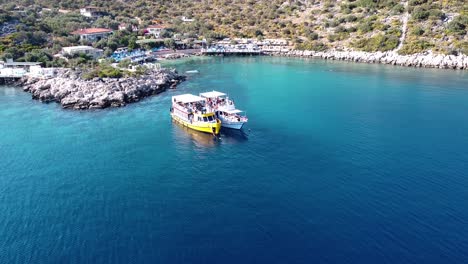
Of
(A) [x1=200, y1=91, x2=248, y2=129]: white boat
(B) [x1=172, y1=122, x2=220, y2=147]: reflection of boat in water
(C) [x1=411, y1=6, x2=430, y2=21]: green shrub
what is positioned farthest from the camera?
(C) [x1=411, y1=6, x2=430, y2=21]: green shrub

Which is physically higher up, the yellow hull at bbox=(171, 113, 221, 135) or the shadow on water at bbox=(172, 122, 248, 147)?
the yellow hull at bbox=(171, 113, 221, 135)

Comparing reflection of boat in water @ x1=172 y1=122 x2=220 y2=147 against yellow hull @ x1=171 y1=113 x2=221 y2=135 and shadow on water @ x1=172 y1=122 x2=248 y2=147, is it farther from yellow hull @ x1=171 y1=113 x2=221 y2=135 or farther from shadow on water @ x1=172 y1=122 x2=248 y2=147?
yellow hull @ x1=171 y1=113 x2=221 y2=135

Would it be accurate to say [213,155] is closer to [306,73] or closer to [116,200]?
[116,200]

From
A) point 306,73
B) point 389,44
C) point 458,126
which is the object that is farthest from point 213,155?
point 389,44

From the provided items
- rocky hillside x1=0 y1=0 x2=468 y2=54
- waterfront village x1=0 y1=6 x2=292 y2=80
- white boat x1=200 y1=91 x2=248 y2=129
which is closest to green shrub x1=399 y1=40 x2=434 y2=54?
rocky hillside x1=0 y1=0 x2=468 y2=54

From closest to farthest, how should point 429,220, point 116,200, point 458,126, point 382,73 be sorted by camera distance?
point 429,220 → point 116,200 → point 458,126 → point 382,73

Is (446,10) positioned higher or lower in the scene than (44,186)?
higher
